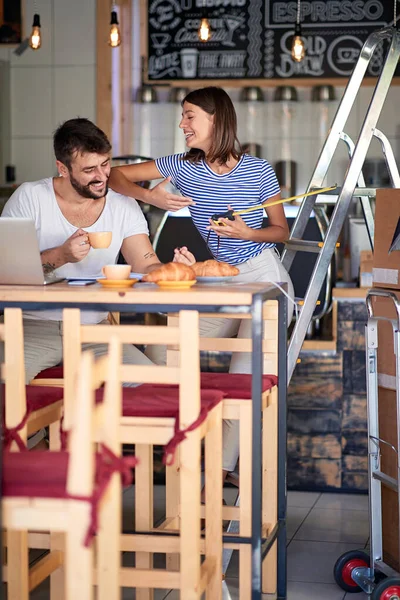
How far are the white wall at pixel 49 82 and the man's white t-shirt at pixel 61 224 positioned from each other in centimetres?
309

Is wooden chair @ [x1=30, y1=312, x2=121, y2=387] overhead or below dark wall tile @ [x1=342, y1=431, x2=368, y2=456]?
overhead

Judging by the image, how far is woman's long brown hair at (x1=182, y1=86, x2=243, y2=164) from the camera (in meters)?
3.29

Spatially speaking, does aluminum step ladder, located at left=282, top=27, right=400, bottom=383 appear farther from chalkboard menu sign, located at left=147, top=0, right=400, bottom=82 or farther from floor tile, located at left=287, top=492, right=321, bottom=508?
chalkboard menu sign, located at left=147, top=0, right=400, bottom=82

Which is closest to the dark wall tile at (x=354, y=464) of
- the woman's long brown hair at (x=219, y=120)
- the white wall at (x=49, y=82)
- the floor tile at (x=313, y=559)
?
the floor tile at (x=313, y=559)

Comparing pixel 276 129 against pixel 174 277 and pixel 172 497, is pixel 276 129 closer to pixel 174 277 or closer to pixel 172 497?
pixel 172 497

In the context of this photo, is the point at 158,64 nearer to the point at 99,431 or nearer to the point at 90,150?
the point at 90,150

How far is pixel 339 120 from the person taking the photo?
337cm

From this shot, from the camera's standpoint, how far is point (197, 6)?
6.14 m

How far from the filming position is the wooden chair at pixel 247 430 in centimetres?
256

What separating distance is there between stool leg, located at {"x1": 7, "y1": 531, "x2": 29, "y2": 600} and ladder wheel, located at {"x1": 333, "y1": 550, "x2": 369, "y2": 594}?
1090 millimetres

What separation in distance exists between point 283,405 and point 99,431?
4.02ft

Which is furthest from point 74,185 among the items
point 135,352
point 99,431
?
point 99,431

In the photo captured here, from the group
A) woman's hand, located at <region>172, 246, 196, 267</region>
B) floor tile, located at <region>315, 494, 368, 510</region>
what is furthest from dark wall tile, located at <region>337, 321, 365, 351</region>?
woman's hand, located at <region>172, 246, 196, 267</region>

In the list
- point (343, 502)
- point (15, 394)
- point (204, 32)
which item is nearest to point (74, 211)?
point (15, 394)
